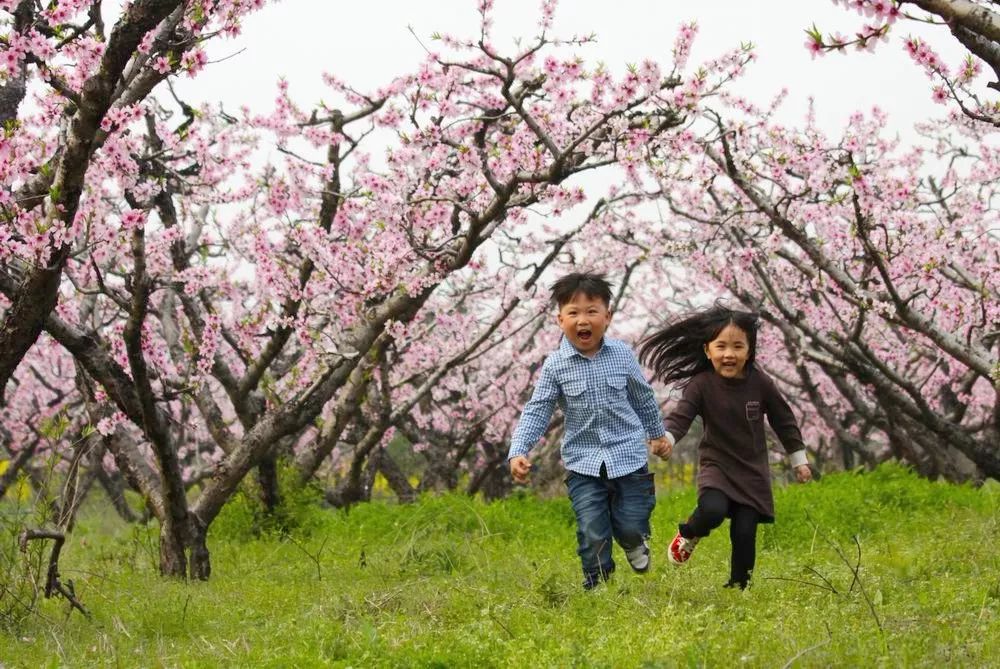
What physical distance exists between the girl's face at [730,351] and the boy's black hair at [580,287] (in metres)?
0.61

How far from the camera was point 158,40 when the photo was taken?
17.8 ft

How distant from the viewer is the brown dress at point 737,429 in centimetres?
491

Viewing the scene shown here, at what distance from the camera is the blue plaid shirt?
4973 millimetres

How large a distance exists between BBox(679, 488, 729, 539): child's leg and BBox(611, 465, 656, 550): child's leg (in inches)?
9.4

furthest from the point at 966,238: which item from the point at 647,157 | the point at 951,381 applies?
the point at 647,157

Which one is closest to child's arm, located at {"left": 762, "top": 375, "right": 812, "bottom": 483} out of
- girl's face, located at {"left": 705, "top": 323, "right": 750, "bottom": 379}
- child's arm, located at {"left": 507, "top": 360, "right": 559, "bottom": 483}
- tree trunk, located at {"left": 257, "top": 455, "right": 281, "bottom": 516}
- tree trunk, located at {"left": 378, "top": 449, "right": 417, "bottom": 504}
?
girl's face, located at {"left": 705, "top": 323, "right": 750, "bottom": 379}

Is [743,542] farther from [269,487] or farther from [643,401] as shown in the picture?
[269,487]

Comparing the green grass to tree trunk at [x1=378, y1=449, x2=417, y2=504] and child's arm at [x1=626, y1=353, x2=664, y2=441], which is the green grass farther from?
tree trunk at [x1=378, y1=449, x2=417, y2=504]

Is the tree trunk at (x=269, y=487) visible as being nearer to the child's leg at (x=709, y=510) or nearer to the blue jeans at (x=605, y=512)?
the blue jeans at (x=605, y=512)

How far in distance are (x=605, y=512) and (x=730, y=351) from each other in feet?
3.39

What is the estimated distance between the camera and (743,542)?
4879mm

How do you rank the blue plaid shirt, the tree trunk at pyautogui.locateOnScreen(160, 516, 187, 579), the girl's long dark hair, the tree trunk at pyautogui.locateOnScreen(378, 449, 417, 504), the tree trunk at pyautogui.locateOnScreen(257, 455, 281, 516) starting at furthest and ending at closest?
the tree trunk at pyautogui.locateOnScreen(378, 449, 417, 504) < the tree trunk at pyautogui.locateOnScreen(257, 455, 281, 516) < the tree trunk at pyautogui.locateOnScreen(160, 516, 187, 579) < the girl's long dark hair < the blue plaid shirt

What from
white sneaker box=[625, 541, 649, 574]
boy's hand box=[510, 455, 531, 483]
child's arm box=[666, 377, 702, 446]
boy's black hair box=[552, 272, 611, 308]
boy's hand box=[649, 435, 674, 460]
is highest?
boy's black hair box=[552, 272, 611, 308]

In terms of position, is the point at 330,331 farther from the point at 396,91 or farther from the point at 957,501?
the point at 957,501
